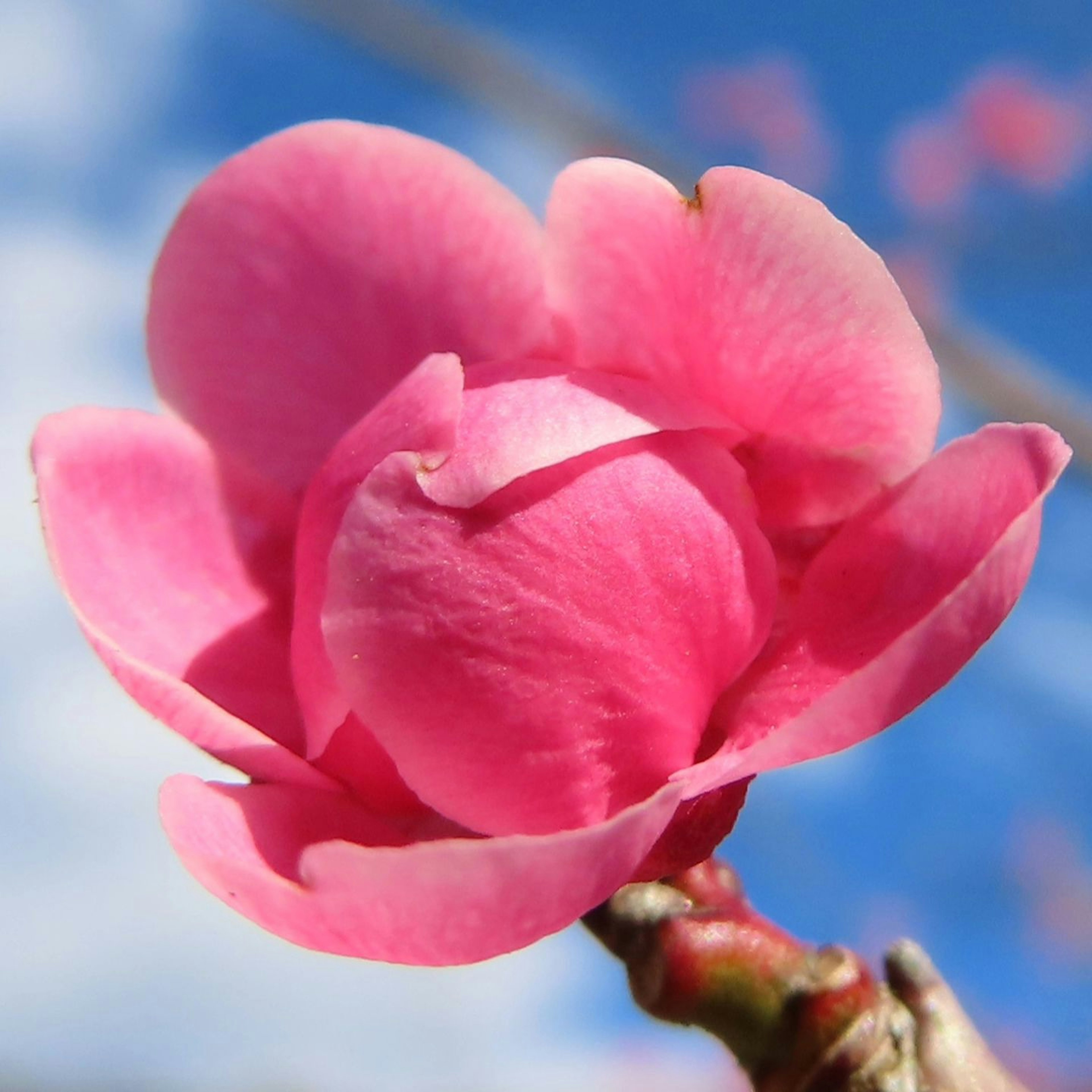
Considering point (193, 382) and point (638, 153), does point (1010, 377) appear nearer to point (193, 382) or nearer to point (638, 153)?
point (638, 153)

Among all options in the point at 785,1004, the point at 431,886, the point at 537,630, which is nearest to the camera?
the point at 431,886

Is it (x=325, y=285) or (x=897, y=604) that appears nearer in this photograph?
(x=897, y=604)

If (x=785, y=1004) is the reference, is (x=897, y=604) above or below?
above

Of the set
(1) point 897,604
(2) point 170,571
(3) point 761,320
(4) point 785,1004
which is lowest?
(4) point 785,1004

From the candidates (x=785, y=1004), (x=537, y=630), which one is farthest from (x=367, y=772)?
(x=785, y=1004)

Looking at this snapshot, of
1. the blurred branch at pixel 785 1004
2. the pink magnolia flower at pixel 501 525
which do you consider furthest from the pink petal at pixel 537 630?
the blurred branch at pixel 785 1004

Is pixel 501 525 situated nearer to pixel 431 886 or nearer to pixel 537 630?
pixel 537 630

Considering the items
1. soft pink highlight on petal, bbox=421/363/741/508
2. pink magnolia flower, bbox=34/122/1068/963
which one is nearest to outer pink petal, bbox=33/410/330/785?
pink magnolia flower, bbox=34/122/1068/963
